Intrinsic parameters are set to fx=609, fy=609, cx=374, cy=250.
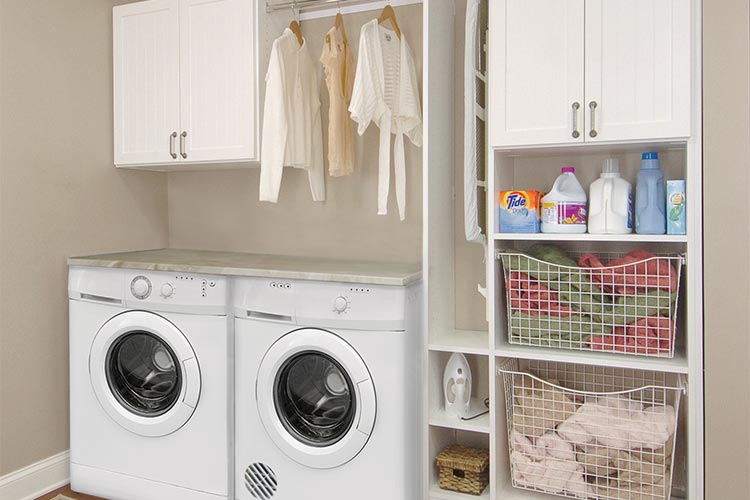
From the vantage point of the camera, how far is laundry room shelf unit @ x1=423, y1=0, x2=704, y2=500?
1.88 metres

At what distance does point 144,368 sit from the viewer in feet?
8.68

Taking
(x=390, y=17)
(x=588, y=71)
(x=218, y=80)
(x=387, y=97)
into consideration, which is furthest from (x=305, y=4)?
(x=588, y=71)

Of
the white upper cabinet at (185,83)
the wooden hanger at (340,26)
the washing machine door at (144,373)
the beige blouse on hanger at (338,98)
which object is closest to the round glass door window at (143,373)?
the washing machine door at (144,373)

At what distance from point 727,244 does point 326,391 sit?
56.3 inches

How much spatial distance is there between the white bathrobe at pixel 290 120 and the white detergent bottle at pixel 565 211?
43.2 inches

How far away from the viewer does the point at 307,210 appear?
2965mm

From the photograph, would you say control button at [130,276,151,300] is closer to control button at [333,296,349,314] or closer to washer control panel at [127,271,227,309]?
washer control panel at [127,271,227,309]

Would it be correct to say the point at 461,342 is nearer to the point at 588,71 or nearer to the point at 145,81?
the point at 588,71

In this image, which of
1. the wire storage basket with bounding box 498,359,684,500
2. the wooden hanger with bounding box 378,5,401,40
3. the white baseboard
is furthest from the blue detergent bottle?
the white baseboard

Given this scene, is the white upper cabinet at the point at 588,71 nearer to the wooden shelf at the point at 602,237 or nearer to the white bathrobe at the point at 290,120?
the wooden shelf at the point at 602,237

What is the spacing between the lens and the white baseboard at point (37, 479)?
252 centimetres

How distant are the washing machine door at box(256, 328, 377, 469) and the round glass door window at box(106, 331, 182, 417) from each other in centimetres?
48

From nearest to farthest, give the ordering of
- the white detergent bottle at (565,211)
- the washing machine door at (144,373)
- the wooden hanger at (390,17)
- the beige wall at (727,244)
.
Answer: the beige wall at (727,244) < the white detergent bottle at (565,211) < the washing machine door at (144,373) < the wooden hanger at (390,17)

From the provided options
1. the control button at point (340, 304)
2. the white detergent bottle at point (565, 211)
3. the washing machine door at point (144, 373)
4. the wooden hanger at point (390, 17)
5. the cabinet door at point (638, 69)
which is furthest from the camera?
the wooden hanger at point (390, 17)
